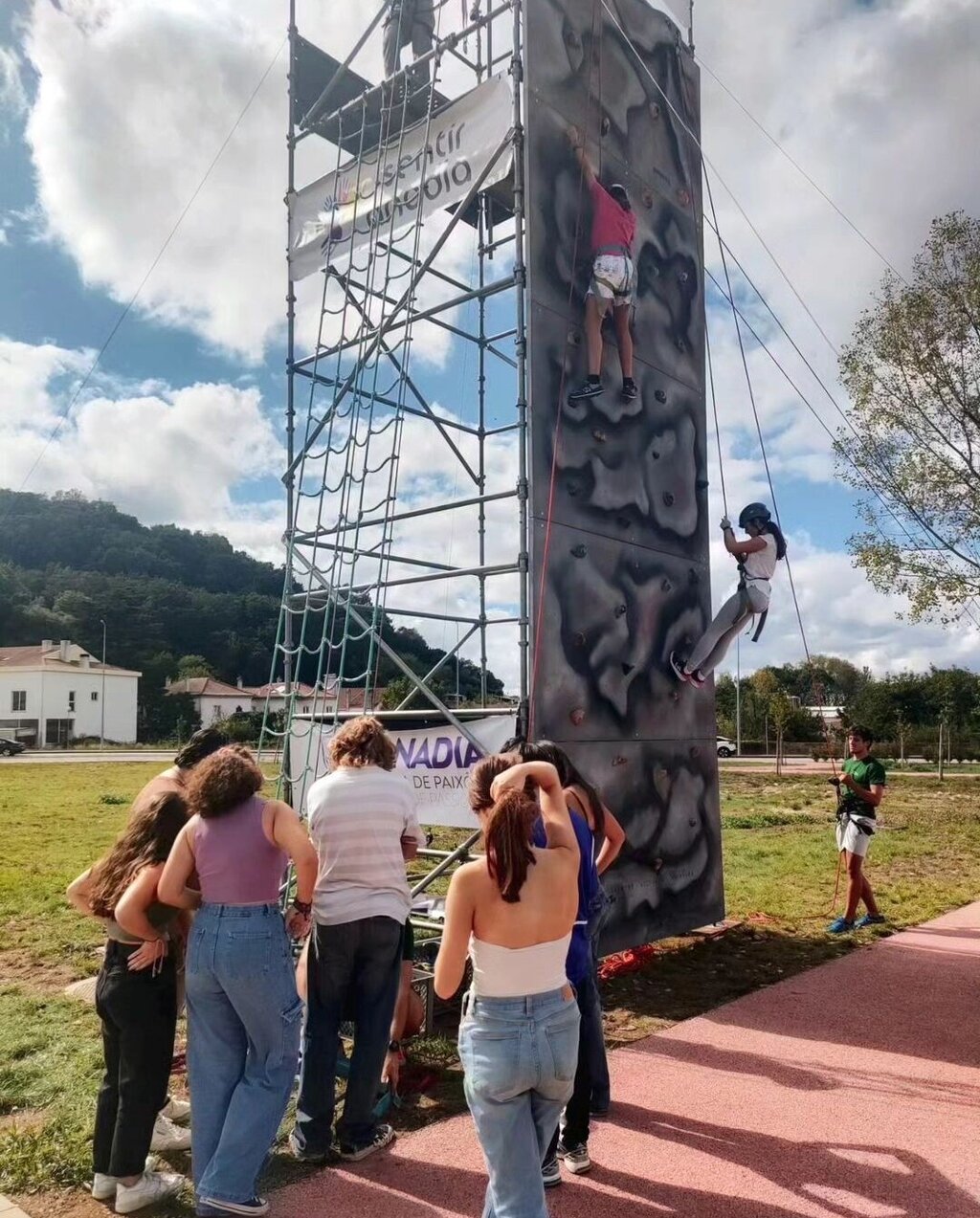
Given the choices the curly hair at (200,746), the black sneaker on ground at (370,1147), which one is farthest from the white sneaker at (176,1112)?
the curly hair at (200,746)

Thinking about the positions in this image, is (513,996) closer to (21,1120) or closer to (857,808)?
(21,1120)

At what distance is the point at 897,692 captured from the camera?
49.2 meters

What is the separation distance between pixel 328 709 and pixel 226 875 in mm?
4865

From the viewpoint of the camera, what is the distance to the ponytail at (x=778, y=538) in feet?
23.5

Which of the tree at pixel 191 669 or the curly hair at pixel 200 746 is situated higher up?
the tree at pixel 191 669

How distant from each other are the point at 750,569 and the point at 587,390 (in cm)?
192

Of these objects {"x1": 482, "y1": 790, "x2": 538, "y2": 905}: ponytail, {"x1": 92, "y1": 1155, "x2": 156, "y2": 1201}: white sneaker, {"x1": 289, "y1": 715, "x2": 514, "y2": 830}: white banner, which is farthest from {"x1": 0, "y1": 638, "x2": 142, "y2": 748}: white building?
{"x1": 482, "y1": 790, "x2": 538, "y2": 905}: ponytail

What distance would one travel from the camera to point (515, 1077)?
2740mm

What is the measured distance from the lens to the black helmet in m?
7.12

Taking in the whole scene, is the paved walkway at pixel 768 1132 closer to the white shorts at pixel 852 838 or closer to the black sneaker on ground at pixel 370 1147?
the black sneaker on ground at pixel 370 1147

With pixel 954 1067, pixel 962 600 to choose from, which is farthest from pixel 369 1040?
pixel 962 600

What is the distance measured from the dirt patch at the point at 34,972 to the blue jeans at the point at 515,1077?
524 centimetres

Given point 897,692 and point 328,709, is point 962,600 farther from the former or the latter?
point 897,692

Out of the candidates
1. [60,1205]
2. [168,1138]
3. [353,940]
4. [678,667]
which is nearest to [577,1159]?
[353,940]
